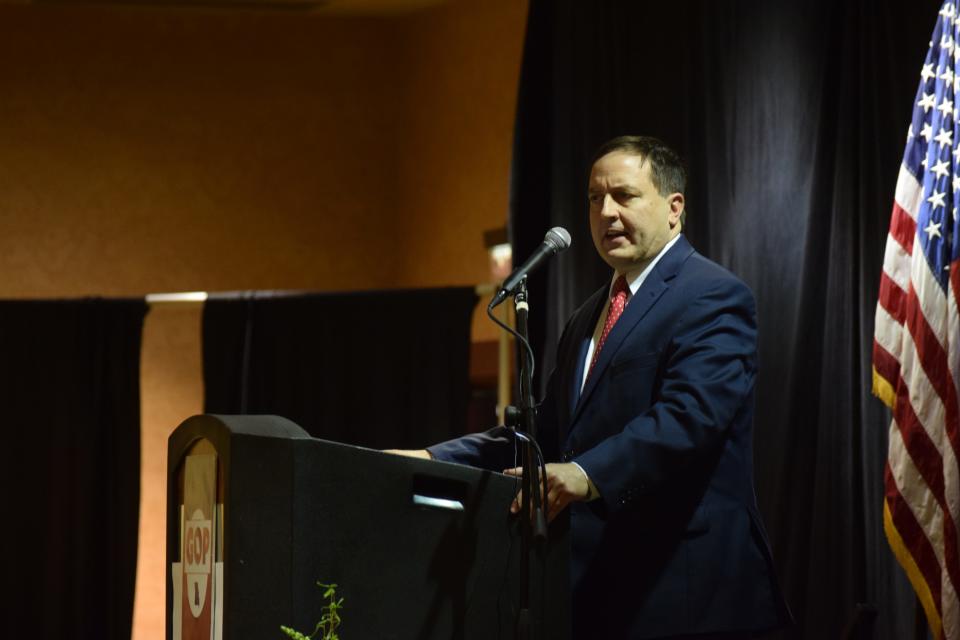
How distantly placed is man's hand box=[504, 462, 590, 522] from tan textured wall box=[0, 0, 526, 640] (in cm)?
407

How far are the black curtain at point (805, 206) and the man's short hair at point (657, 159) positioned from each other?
121cm

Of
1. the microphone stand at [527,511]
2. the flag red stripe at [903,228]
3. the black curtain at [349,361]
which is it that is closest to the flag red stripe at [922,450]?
the flag red stripe at [903,228]

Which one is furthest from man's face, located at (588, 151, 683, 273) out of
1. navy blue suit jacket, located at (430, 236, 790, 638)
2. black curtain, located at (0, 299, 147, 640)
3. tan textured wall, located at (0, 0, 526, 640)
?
tan textured wall, located at (0, 0, 526, 640)

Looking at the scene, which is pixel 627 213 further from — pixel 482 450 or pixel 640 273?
pixel 482 450

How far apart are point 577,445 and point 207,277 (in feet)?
15.3

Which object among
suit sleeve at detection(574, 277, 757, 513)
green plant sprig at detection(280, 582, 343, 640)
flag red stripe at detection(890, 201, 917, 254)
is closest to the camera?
green plant sprig at detection(280, 582, 343, 640)

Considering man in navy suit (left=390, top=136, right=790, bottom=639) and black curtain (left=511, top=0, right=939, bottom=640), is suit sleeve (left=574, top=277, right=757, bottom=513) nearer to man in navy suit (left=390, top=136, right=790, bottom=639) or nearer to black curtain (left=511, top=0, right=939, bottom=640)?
man in navy suit (left=390, top=136, right=790, bottom=639)

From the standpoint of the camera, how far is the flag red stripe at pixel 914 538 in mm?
3184

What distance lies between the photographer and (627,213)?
269 cm

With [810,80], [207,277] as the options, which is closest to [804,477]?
[810,80]

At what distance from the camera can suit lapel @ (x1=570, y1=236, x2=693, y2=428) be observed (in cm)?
253

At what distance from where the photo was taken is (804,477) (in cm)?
385

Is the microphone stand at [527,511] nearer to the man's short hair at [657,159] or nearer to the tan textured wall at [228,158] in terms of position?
the man's short hair at [657,159]

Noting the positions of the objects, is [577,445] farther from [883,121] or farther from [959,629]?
[883,121]
